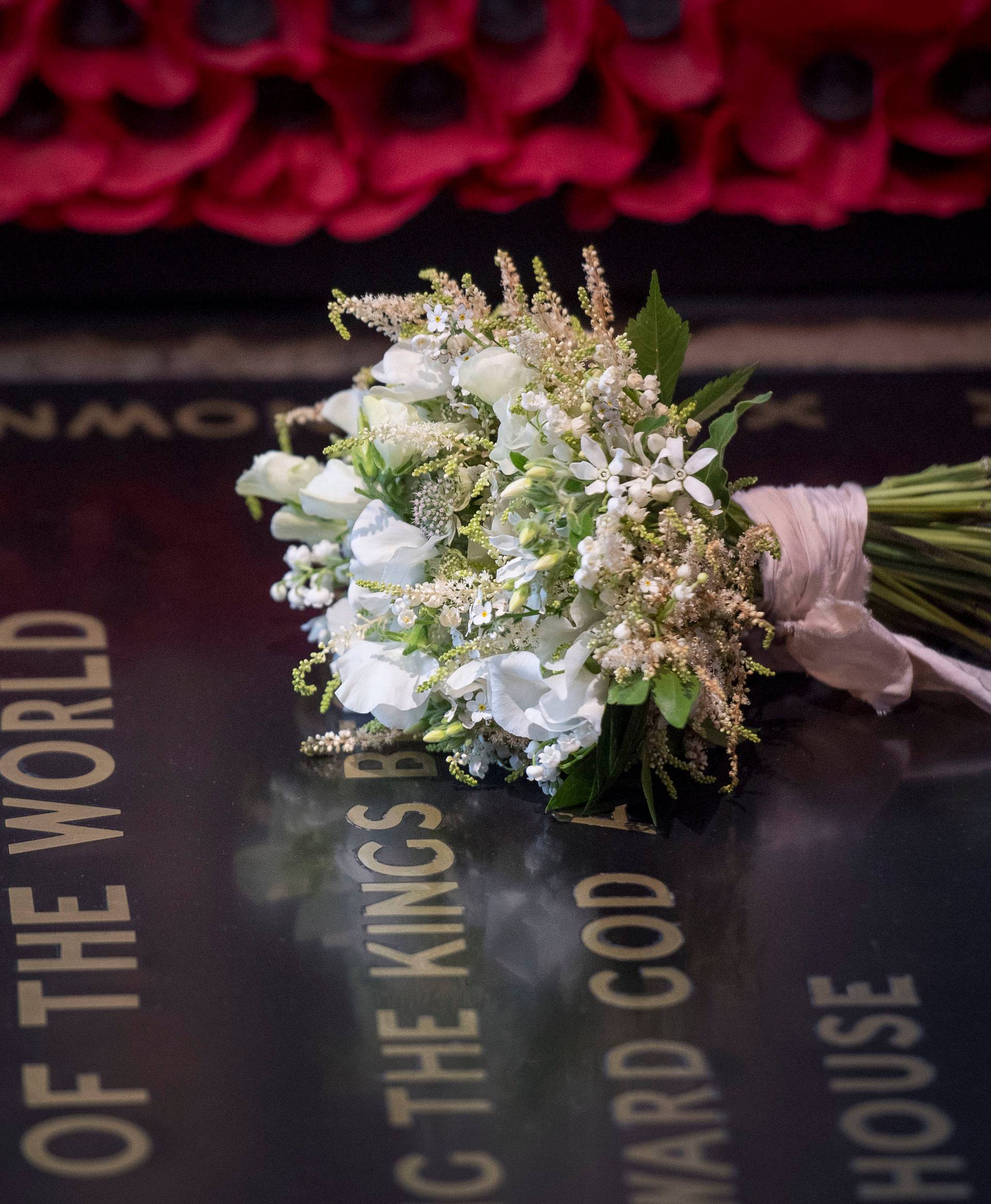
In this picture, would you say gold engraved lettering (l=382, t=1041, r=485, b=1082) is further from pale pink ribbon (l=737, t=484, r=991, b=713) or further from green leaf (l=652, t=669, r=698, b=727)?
pale pink ribbon (l=737, t=484, r=991, b=713)

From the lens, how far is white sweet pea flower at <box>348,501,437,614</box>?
4.34ft

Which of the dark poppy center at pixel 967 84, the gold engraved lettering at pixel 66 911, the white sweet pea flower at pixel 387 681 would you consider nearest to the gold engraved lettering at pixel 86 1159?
the gold engraved lettering at pixel 66 911

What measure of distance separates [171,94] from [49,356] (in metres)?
0.45

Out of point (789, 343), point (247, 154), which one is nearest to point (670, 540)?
point (789, 343)

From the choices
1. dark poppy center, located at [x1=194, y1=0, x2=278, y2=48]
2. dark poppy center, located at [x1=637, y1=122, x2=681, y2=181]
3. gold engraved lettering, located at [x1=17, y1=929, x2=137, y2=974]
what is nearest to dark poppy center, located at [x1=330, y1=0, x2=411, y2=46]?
dark poppy center, located at [x1=194, y1=0, x2=278, y2=48]

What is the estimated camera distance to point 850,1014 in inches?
44.1

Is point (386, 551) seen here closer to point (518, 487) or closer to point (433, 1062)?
point (518, 487)

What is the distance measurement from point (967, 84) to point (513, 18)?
0.75 m

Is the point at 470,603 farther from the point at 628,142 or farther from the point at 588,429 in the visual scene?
the point at 628,142

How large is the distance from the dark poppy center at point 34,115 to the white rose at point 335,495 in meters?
1.29

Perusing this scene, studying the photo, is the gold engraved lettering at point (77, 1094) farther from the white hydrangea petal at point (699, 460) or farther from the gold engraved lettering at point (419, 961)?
the white hydrangea petal at point (699, 460)

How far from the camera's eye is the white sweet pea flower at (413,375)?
1328 mm

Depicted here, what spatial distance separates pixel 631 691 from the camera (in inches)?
46.8

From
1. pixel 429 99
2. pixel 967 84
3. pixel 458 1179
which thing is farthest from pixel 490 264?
pixel 458 1179
